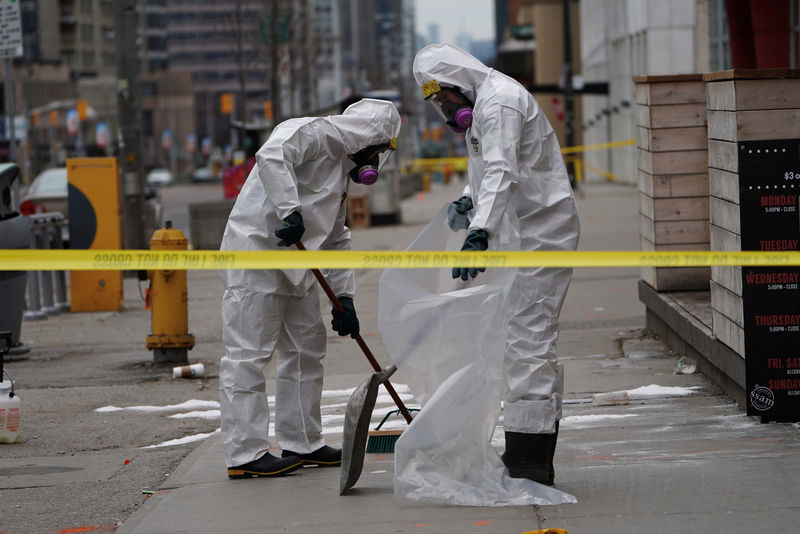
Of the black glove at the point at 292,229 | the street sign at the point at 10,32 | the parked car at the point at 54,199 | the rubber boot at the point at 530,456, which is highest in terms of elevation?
the street sign at the point at 10,32

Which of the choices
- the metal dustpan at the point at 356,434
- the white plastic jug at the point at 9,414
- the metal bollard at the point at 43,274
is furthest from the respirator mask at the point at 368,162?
A: the metal bollard at the point at 43,274

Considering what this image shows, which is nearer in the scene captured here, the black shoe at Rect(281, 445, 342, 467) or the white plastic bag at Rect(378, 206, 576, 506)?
the white plastic bag at Rect(378, 206, 576, 506)

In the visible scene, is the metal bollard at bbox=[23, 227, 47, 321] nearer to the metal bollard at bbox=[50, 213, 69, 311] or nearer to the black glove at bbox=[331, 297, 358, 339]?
the metal bollard at bbox=[50, 213, 69, 311]

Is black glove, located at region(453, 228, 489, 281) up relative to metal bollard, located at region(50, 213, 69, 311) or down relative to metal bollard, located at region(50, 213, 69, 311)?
up

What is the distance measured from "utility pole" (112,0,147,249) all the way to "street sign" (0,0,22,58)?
329 centimetres

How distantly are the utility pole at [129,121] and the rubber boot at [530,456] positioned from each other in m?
11.9

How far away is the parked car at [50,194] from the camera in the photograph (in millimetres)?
20156

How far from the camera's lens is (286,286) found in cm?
572

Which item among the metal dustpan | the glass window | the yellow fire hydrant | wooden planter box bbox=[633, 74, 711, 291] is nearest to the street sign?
the yellow fire hydrant

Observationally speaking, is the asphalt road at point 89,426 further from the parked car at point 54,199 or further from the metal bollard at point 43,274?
the parked car at point 54,199

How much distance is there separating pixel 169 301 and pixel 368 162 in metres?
3.60

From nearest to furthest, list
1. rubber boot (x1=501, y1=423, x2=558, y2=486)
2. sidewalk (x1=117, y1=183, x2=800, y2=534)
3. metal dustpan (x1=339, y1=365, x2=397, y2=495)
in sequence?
sidewalk (x1=117, y1=183, x2=800, y2=534) < rubber boot (x1=501, y1=423, x2=558, y2=486) < metal dustpan (x1=339, y1=365, x2=397, y2=495)

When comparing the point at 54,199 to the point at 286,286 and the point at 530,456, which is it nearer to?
the point at 286,286

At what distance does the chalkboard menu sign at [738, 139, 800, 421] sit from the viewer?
580 centimetres
